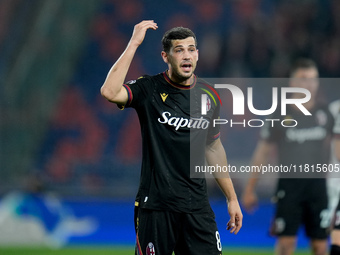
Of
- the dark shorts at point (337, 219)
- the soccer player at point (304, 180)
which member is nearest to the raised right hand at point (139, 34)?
the dark shorts at point (337, 219)

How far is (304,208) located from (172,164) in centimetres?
276

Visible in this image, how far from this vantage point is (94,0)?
586 inches

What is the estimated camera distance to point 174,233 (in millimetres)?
3996

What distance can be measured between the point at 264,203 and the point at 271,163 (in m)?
1.61

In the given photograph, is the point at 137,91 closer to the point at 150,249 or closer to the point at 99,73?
the point at 150,249

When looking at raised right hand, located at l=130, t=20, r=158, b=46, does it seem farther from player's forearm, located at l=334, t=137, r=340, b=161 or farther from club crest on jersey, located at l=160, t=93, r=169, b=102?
player's forearm, located at l=334, t=137, r=340, b=161

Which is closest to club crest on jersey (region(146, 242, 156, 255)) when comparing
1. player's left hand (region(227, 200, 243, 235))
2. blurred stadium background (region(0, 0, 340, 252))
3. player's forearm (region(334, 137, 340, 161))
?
player's left hand (region(227, 200, 243, 235))

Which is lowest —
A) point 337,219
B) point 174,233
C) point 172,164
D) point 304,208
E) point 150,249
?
point 150,249

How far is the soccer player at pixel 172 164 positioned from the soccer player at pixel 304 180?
7.91 feet

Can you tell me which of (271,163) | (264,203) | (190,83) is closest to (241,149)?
(271,163)

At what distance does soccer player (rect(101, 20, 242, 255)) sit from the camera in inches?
156

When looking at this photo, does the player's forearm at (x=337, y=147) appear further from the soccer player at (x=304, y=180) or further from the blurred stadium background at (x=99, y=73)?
the blurred stadium background at (x=99, y=73)

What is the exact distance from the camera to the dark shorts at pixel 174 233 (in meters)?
3.95

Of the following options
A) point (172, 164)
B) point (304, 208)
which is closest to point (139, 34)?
point (172, 164)
